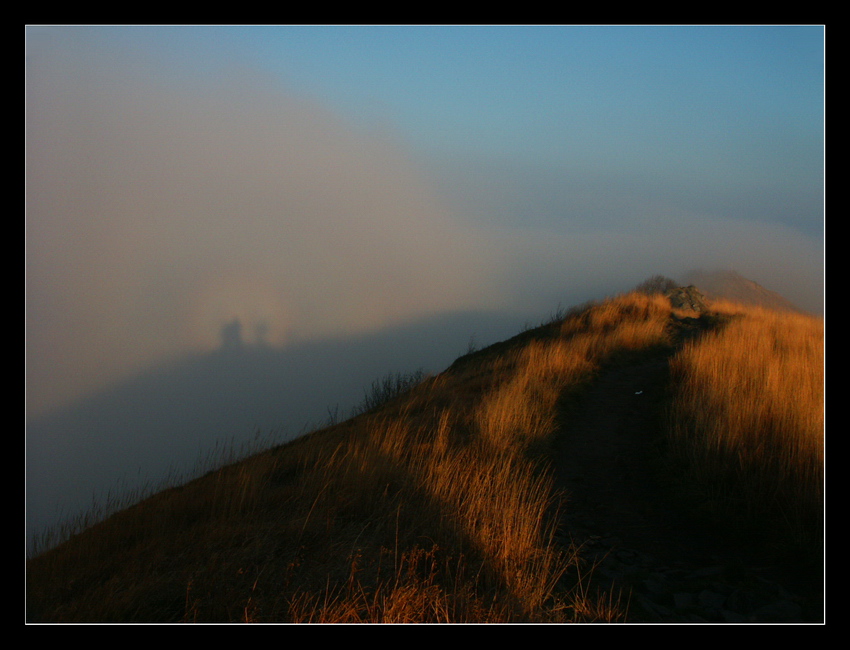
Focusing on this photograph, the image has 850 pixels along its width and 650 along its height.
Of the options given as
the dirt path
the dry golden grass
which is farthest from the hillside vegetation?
the dirt path

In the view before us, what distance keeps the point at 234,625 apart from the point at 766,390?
Result: 5.97 metres

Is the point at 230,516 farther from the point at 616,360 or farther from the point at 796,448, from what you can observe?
the point at 616,360

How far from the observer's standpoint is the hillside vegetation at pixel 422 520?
3289 mm

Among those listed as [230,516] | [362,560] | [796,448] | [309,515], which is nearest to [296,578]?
[362,560]

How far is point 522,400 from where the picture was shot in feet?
24.7

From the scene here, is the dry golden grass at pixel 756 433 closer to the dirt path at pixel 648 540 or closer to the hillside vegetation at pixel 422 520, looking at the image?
the hillside vegetation at pixel 422 520

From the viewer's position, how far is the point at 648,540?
4.33 m

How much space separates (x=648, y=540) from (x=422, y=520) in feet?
6.03

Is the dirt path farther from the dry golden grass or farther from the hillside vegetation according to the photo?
the dry golden grass

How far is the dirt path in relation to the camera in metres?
3.35

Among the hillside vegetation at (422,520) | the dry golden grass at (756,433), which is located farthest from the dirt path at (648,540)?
the dry golden grass at (756,433)

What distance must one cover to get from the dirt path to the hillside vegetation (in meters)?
0.16

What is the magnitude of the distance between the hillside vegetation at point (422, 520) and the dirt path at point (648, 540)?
0.53 feet

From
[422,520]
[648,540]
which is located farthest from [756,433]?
[422,520]
